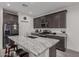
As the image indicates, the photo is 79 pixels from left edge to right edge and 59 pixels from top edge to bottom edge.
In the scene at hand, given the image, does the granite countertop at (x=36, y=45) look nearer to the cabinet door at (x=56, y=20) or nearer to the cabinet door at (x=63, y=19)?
the cabinet door at (x=63, y=19)

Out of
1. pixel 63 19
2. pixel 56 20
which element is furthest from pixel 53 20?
pixel 63 19

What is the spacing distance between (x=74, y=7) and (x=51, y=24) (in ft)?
4.61

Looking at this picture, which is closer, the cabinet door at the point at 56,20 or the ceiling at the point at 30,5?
the ceiling at the point at 30,5

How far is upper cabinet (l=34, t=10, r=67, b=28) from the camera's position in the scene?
2896 millimetres

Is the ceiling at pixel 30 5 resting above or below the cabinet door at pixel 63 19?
above

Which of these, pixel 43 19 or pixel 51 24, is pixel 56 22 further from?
pixel 43 19

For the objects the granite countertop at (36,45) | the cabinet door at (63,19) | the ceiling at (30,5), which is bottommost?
A: the granite countertop at (36,45)

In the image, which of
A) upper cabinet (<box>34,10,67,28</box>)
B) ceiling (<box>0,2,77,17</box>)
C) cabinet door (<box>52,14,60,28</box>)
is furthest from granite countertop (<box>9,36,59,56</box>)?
cabinet door (<box>52,14,60,28</box>)

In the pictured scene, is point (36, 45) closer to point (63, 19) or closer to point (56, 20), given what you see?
point (63, 19)

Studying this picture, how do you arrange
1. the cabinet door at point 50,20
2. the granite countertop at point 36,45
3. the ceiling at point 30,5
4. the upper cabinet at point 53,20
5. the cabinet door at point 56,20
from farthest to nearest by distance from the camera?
the cabinet door at point 50,20 < the cabinet door at point 56,20 < the upper cabinet at point 53,20 < the ceiling at point 30,5 < the granite countertop at point 36,45

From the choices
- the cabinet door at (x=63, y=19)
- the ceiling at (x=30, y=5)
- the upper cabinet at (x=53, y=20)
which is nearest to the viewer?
the ceiling at (x=30, y=5)

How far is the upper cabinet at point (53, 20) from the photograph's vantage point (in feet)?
9.50

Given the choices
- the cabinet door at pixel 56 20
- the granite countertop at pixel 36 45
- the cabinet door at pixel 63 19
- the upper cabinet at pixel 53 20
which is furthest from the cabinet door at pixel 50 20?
the granite countertop at pixel 36 45

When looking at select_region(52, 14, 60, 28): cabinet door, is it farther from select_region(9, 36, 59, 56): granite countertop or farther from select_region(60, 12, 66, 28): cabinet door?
select_region(9, 36, 59, 56): granite countertop
